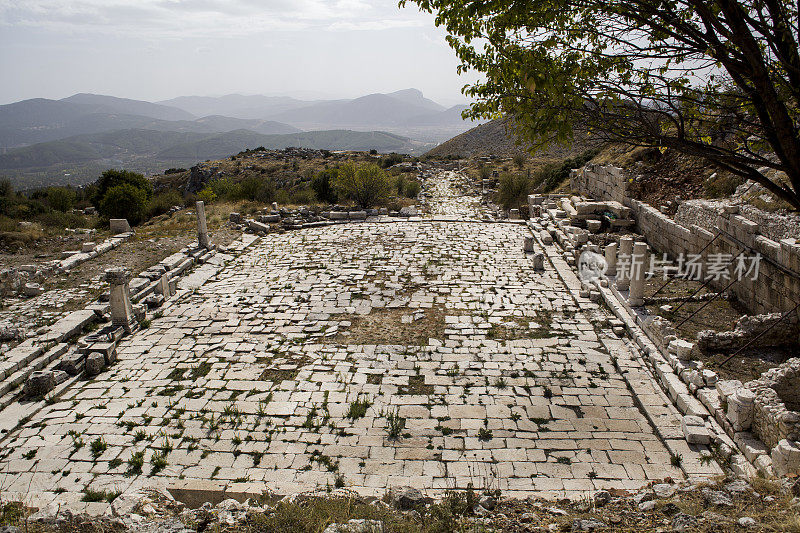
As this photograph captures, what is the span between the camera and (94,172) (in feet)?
592

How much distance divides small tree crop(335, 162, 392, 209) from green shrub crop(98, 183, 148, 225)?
11328mm

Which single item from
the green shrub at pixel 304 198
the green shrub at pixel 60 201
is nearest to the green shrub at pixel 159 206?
the green shrub at pixel 304 198

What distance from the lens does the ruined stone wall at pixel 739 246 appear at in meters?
8.87

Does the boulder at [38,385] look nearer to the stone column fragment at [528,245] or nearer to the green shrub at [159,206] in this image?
the stone column fragment at [528,245]

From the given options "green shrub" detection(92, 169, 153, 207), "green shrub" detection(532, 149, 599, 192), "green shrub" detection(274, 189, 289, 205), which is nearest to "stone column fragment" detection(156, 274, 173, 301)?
"green shrub" detection(274, 189, 289, 205)

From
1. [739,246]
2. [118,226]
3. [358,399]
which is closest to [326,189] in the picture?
[118,226]

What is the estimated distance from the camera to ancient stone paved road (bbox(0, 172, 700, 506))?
6.61 meters

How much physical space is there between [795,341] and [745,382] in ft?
5.98

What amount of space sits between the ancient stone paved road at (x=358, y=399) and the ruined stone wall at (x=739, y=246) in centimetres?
304

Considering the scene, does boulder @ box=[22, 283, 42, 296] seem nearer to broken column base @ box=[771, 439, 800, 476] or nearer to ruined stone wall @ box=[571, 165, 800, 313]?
broken column base @ box=[771, 439, 800, 476]

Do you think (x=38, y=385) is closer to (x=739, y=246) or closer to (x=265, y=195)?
(x=739, y=246)

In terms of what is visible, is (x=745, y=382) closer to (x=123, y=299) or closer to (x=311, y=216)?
(x=123, y=299)

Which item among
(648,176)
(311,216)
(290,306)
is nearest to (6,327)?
(290,306)

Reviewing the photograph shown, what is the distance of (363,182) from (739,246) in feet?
56.4
